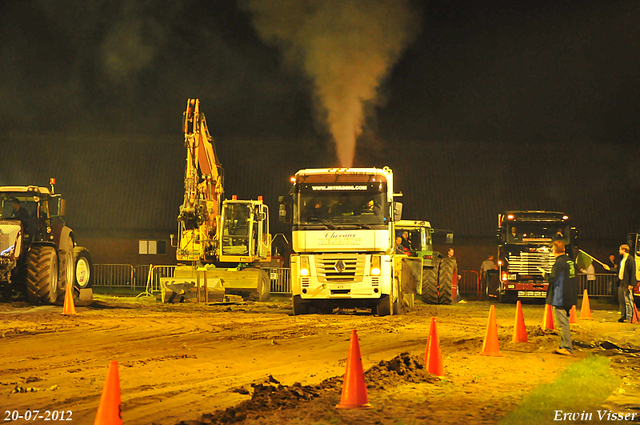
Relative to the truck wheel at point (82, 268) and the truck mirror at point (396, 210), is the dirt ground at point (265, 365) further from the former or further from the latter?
the truck wheel at point (82, 268)

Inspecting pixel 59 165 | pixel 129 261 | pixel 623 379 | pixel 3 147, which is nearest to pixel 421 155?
pixel 129 261

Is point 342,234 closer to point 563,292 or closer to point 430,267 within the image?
point 563,292

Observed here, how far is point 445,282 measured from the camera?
82.5 ft

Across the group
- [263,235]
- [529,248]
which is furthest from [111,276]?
[529,248]

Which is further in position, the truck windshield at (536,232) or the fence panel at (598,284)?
the fence panel at (598,284)

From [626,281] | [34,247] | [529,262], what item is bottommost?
[626,281]

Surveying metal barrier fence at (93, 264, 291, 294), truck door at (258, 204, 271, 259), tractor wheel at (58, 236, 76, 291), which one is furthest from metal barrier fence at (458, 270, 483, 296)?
tractor wheel at (58, 236, 76, 291)

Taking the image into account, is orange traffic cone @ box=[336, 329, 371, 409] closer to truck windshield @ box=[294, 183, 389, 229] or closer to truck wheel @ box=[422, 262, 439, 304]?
truck windshield @ box=[294, 183, 389, 229]

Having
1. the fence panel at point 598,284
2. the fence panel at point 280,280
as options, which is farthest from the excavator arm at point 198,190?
the fence panel at point 598,284

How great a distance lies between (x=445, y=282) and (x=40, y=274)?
13.5 meters

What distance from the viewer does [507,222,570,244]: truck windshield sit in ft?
85.2

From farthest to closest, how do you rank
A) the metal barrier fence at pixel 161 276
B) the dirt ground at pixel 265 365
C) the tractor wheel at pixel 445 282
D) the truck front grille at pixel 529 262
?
the metal barrier fence at pixel 161 276
the truck front grille at pixel 529 262
the tractor wheel at pixel 445 282
the dirt ground at pixel 265 365

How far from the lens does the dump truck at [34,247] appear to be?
18.9m

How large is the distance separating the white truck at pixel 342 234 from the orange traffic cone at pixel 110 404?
12.5 m
